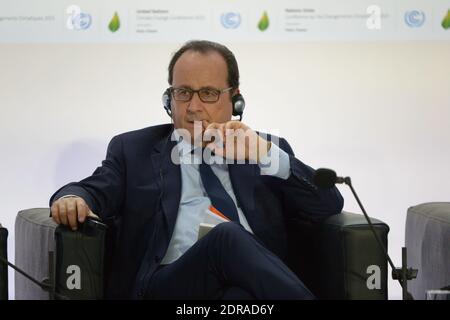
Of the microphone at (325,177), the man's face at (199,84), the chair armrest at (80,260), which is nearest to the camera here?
the microphone at (325,177)

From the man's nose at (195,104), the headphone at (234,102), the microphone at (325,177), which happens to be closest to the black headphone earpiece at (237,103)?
the headphone at (234,102)

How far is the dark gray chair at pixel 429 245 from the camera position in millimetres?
2887

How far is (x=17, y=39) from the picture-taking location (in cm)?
365

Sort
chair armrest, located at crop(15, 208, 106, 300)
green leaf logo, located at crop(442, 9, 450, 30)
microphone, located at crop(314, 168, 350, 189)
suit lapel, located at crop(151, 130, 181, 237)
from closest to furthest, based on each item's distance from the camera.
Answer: microphone, located at crop(314, 168, 350, 189) → chair armrest, located at crop(15, 208, 106, 300) → suit lapel, located at crop(151, 130, 181, 237) → green leaf logo, located at crop(442, 9, 450, 30)

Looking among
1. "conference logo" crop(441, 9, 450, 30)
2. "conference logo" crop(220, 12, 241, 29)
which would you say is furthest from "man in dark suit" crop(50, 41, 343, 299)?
"conference logo" crop(441, 9, 450, 30)

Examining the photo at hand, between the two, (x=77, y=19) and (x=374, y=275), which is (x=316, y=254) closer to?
(x=374, y=275)

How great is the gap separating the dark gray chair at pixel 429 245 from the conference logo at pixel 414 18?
88 cm

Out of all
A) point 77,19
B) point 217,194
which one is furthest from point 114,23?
point 217,194

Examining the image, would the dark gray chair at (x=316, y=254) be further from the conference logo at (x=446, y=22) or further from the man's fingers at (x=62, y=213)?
the conference logo at (x=446, y=22)

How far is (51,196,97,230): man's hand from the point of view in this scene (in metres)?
2.41

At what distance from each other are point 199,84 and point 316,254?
697 millimetres

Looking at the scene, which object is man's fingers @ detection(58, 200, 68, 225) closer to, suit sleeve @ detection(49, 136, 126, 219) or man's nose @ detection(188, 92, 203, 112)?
suit sleeve @ detection(49, 136, 126, 219)

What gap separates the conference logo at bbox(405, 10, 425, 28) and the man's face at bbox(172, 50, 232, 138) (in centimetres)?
110

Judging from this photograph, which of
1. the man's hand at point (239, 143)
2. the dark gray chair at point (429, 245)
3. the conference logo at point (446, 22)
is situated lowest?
the dark gray chair at point (429, 245)
